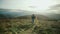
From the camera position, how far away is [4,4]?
7.80 ft

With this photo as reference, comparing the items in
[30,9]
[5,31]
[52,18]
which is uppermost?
[30,9]

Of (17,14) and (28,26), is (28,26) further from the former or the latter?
(17,14)

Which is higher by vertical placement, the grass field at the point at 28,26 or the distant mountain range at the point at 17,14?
the distant mountain range at the point at 17,14

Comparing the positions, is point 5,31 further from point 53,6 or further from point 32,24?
point 53,6

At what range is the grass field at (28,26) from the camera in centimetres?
236

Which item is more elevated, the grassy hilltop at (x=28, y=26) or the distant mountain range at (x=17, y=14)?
the distant mountain range at (x=17, y=14)

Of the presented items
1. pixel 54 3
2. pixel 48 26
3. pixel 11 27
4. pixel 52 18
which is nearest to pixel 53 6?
pixel 54 3

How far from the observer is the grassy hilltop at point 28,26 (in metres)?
2.37

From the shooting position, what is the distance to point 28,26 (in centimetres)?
239

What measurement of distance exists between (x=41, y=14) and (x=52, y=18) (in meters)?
0.22

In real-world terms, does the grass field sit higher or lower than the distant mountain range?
lower

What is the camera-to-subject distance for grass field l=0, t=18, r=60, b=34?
2.36m

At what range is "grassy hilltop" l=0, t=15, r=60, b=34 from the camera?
2365mm

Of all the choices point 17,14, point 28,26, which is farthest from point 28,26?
point 17,14
